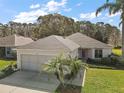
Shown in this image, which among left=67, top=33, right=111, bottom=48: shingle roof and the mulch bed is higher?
left=67, top=33, right=111, bottom=48: shingle roof

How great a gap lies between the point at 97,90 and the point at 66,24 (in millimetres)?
46903

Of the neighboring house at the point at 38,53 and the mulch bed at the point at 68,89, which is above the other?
the neighboring house at the point at 38,53

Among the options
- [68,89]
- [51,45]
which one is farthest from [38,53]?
[68,89]

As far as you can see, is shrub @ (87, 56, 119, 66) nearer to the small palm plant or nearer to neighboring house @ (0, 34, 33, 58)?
neighboring house @ (0, 34, 33, 58)

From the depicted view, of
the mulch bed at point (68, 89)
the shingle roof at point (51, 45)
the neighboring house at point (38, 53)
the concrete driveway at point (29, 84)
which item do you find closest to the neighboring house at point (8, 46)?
the neighboring house at point (38, 53)

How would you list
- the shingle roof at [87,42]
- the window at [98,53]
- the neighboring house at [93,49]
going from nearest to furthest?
the neighboring house at [93,49] < the shingle roof at [87,42] < the window at [98,53]

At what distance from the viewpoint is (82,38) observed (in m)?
38.4

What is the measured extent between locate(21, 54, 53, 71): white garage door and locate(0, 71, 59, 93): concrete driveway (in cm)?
293

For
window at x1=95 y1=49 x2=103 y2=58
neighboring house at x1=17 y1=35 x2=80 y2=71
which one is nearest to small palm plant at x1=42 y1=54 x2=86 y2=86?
neighboring house at x1=17 y1=35 x2=80 y2=71

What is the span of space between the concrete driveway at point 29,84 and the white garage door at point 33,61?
9.62 feet

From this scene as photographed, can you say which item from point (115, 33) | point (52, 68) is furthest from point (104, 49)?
point (115, 33)

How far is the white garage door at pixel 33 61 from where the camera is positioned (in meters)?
23.4

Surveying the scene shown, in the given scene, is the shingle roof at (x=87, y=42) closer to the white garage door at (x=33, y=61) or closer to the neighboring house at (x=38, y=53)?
the neighboring house at (x=38, y=53)

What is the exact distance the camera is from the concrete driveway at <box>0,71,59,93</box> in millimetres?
15273
